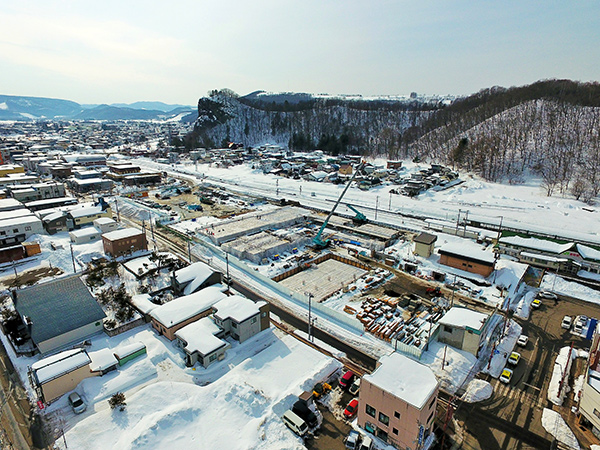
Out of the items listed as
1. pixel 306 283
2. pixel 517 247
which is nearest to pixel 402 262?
pixel 306 283

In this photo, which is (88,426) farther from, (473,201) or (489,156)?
(489,156)

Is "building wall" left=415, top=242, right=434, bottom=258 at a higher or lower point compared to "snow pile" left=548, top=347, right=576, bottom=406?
higher

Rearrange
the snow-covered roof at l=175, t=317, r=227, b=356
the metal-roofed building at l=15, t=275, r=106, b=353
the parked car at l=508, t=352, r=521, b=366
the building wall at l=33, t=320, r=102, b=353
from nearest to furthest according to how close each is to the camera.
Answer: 1. the snow-covered roof at l=175, t=317, r=227, b=356
2. the parked car at l=508, t=352, r=521, b=366
3. the building wall at l=33, t=320, r=102, b=353
4. the metal-roofed building at l=15, t=275, r=106, b=353

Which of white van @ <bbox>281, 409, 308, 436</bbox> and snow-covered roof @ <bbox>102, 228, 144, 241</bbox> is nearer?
white van @ <bbox>281, 409, 308, 436</bbox>

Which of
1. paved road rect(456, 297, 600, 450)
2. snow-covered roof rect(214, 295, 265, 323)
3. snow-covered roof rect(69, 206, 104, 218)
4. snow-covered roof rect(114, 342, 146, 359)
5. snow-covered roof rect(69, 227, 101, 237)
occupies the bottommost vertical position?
paved road rect(456, 297, 600, 450)

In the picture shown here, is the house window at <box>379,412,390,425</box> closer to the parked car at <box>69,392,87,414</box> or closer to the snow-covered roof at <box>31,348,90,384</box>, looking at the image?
the parked car at <box>69,392,87,414</box>

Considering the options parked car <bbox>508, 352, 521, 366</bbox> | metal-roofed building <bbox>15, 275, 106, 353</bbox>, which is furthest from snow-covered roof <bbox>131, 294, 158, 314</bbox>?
parked car <bbox>508, 352, 521, 366</bbox>

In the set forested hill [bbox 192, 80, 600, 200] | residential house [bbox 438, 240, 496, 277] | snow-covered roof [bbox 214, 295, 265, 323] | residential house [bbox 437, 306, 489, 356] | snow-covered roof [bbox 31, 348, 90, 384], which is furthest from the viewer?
forested hill [bbox 192, 80, 600, 200]
